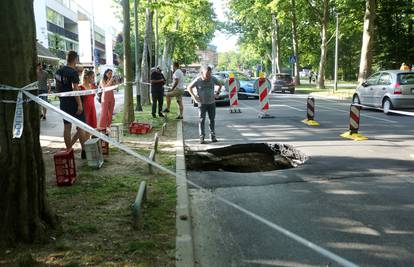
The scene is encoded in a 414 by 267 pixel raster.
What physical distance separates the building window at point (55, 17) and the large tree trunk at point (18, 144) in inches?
2492

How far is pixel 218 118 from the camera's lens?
52.3 feet

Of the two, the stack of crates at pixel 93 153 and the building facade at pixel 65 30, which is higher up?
the building facade at pixel 65 30

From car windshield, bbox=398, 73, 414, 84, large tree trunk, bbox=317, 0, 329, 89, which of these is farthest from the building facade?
car windshield, bbox=398, 73, 414, 84

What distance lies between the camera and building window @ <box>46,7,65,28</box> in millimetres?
63025

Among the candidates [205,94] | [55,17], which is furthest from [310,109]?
[55,17]

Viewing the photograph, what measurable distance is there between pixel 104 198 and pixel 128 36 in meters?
7.72

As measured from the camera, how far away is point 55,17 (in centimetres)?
6700

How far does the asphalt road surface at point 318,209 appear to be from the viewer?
4.13 meters

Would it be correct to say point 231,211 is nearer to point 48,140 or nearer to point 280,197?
point 280,197

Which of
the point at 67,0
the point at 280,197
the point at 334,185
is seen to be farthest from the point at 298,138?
the point at 67,0

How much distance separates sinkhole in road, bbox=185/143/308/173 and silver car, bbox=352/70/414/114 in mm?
7879

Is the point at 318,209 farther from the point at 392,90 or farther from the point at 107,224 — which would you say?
the point at 392,90

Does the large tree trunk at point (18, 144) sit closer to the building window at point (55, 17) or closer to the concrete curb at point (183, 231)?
the concrete curb at point (183, 231)

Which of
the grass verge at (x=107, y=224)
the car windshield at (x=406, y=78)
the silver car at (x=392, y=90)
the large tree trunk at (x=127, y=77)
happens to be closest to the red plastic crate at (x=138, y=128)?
the large tree trunk at (x=127, y=77)
